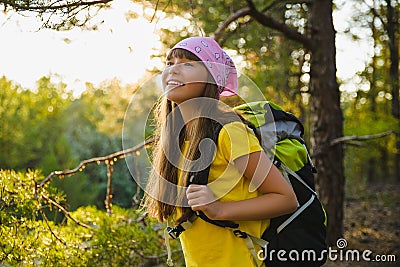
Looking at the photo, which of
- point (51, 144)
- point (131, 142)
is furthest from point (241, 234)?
point (131, 142)

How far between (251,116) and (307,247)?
1.52 ft

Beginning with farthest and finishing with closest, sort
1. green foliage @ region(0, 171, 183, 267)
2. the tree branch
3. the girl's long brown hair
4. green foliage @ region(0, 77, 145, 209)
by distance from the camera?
green foliage @ region(0, 77, 145, 209), green foliage @ region(0, 171, 183, 267), the tree branch, the girl's long brown hair

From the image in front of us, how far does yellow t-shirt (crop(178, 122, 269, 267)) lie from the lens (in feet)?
5.43

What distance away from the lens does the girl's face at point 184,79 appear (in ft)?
5.71

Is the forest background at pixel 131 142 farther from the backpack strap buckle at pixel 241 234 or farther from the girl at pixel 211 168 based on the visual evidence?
the backpack strap buckle at pixel 241 234

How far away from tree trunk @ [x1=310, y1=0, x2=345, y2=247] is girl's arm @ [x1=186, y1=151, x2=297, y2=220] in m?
3.34

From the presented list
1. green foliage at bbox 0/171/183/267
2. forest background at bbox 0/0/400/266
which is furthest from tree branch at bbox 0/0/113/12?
green foliage at bbox 0/171/183/267

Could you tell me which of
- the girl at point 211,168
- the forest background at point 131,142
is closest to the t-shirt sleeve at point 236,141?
Result: the girl at point 211,168

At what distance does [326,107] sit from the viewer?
4.84 m

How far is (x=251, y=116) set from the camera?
1.79 metres

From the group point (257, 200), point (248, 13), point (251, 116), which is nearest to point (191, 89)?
point (251, 116)

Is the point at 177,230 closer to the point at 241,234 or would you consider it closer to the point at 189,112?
the point at 241,234

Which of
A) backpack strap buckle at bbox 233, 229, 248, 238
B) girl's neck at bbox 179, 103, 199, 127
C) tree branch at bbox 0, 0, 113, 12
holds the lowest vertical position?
backpack strap buckle at bbox 233, 229, 248, 238

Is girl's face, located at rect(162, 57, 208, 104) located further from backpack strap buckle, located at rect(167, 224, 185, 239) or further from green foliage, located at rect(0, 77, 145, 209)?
green foliage, located at rect(0, 77, 145, 209)
